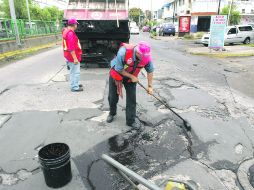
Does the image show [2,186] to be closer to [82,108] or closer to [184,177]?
[184,177]

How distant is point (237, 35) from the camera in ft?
63.2

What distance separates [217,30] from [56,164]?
44.0 feet

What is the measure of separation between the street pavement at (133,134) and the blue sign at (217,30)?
282 inches

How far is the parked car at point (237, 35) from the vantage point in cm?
1912

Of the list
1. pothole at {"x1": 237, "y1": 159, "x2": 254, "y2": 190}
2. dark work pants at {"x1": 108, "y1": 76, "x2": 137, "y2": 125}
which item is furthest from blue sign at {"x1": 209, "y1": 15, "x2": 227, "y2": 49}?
pothole at {"x1": 237, "y1": 159, "x2": 254, "y2": 190}

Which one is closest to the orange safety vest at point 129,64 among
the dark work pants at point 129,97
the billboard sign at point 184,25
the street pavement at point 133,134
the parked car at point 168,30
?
the dark work pants at point 129,97

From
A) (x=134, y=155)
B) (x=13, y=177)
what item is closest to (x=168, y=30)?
(x=134, y=155)

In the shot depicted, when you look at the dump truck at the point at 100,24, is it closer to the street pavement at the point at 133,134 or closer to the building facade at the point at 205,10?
the street pavement at the point at 133,134

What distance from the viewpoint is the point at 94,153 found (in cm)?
381

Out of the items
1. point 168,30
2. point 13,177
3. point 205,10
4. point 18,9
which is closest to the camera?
point 13,177

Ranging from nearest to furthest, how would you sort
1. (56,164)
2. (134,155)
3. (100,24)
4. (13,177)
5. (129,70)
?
(56,164)
(13,177)
(134,155)
(129,70)
(100,24)

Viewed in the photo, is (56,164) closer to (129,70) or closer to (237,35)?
(129,70)

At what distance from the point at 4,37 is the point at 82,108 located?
436 inches

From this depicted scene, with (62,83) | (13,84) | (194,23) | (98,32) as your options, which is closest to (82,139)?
(62,83)
